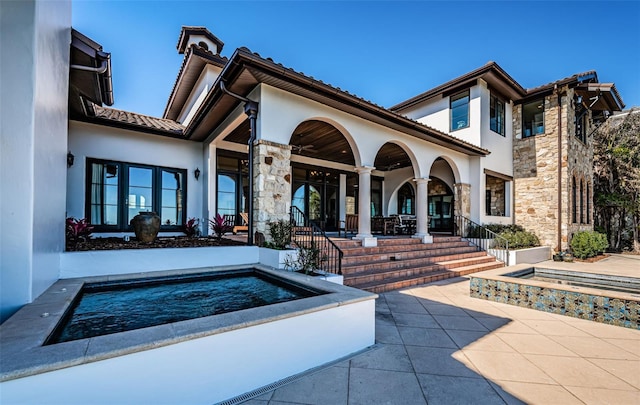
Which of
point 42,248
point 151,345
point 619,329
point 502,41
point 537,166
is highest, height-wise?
point 502,41

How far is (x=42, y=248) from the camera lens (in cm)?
325

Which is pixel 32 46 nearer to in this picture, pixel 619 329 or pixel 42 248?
pixel 42 248

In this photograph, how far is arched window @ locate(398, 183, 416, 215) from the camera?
13.9 metres

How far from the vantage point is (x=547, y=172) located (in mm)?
10461

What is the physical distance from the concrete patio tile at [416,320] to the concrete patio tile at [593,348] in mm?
1392

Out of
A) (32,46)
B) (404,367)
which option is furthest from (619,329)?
(32,46)

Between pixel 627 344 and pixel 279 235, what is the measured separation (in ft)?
16.3

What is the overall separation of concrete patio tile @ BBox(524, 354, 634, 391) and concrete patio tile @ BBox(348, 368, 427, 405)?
1347 mm

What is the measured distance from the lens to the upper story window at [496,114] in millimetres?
10841

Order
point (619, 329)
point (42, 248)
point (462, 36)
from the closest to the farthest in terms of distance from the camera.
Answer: point (42, 248), point (619, 329), point (462, 36)

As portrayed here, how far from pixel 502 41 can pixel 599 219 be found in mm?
10156

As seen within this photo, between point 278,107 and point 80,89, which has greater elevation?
point 80,89

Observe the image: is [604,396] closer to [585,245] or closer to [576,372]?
[576,372]

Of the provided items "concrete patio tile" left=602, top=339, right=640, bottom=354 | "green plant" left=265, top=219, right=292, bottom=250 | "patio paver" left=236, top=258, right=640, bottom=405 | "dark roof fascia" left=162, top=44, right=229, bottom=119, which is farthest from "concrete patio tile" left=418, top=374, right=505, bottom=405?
"dark roof fascia" left=162, top=44, right=229, bottom=119
